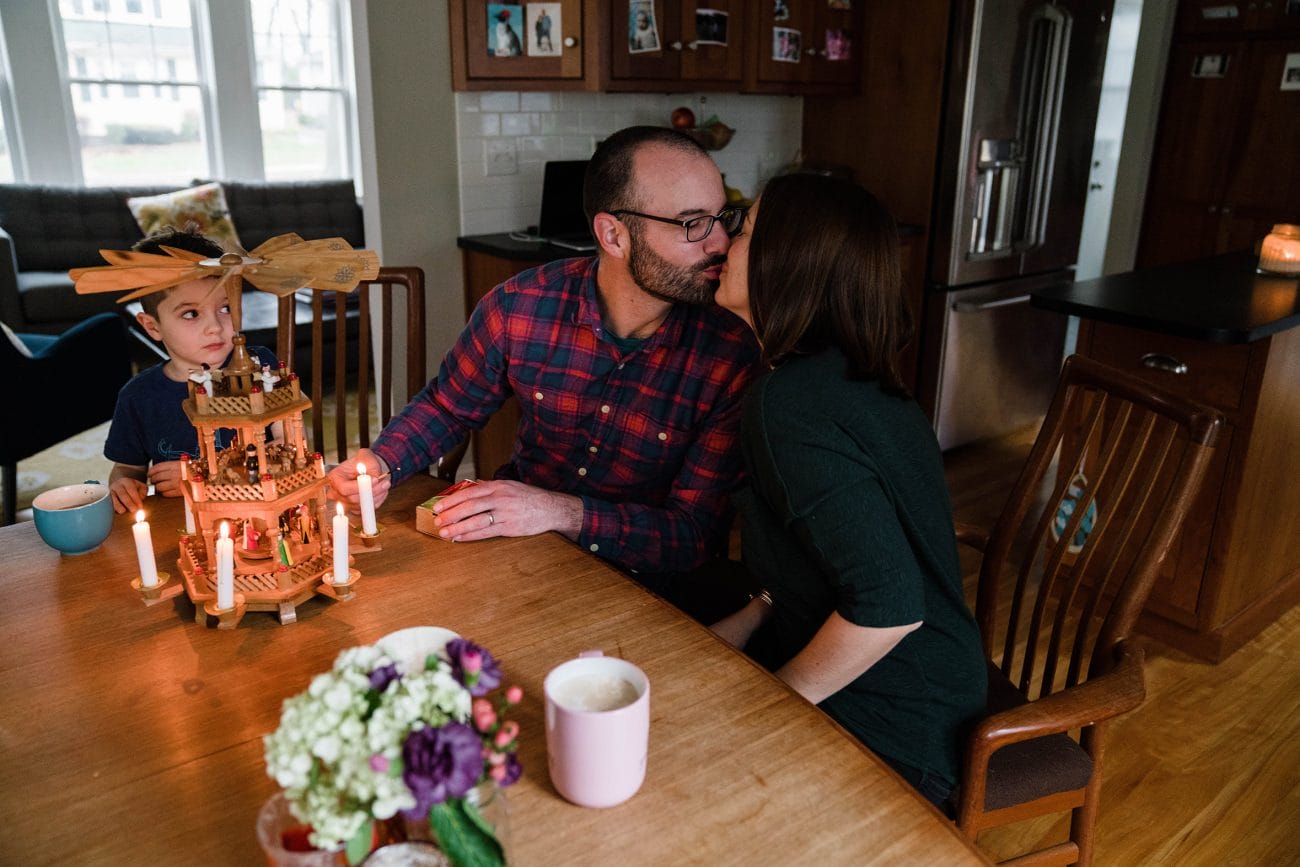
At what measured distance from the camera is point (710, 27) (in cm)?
347

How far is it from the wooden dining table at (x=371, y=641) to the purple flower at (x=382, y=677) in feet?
0.82

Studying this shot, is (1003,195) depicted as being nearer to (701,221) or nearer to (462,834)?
(701,221)

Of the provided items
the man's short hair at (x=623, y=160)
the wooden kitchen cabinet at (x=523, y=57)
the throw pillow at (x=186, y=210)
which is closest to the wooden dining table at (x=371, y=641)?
the man's short hair at (x=623, y=160)

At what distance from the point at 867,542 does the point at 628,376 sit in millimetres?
685

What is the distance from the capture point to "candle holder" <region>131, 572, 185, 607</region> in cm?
116

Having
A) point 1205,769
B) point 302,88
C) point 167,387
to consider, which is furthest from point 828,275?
point 302,88

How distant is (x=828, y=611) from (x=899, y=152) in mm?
2940

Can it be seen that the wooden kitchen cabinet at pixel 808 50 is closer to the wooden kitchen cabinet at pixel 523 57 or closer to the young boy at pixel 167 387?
the wooden kitchen cabinet at pixel 523 57

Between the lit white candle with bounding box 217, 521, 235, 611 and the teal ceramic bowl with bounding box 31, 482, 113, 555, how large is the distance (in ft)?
1.02

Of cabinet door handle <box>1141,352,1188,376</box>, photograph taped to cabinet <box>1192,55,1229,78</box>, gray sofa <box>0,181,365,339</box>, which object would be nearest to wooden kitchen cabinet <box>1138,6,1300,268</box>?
photograph taped to cabinet <box>1192,55,1229,78</box>

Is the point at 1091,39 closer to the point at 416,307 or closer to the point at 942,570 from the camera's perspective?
the point at 416,307

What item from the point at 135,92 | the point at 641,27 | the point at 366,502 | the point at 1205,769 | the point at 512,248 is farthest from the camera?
the point at 135,92

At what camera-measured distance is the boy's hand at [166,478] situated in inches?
59.6

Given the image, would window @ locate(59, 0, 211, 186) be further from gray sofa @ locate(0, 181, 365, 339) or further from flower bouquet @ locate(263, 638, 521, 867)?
flower bouquet @ locate(263, 638, 521, 867)
